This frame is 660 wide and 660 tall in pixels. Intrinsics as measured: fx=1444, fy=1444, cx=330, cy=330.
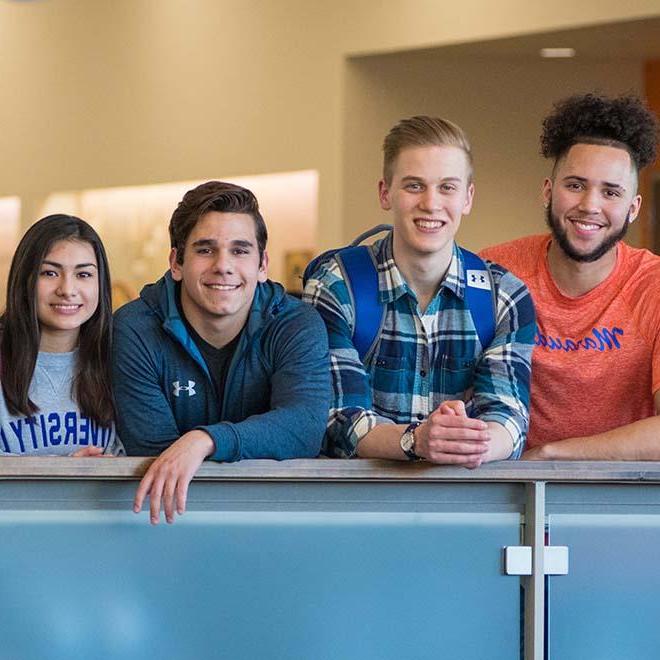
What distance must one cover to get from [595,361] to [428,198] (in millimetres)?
625

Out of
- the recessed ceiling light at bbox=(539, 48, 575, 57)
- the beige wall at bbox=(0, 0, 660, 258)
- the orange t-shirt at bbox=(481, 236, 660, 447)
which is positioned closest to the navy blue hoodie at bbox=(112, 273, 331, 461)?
the orange t-shirt at bbox=(481, 236, 660, 447)

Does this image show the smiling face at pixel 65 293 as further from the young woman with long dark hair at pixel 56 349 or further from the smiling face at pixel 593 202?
the smiling face at pixel 593 202

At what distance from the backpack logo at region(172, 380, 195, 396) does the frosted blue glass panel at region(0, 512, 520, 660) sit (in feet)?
1.31

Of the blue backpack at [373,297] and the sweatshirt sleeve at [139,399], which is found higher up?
the blue backpack at [373,297]

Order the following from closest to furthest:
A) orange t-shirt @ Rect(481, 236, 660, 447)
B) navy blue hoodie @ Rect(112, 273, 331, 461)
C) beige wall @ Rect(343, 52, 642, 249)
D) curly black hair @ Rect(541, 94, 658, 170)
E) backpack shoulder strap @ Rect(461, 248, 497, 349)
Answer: navy blue hoodie @ Rect(112, 273, 331, 461) → backpack shoulder strap @ Rect(461, 248, 497, 349) → orange t-shirt @ Rect(481, 236, 660, 447) → curly black hair @ Rect(541, 94, 658, 170) → beige wall @ Rect(343, 52, 642, 249)

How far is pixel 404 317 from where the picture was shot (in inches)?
118

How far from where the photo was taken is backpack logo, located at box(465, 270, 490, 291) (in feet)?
9.94

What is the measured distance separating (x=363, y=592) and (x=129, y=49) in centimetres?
620

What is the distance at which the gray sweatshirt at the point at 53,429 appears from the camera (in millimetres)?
2980

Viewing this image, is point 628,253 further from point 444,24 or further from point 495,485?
point 444,24

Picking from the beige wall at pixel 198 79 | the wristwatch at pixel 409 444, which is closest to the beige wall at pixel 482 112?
the beige wall at pixel 198 79

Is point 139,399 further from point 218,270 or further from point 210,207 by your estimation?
point 210,207

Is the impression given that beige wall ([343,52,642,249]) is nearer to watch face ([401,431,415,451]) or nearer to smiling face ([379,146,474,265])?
smiling face ([379,146,474,265])

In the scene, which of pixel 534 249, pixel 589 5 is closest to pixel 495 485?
pixel 534 249
